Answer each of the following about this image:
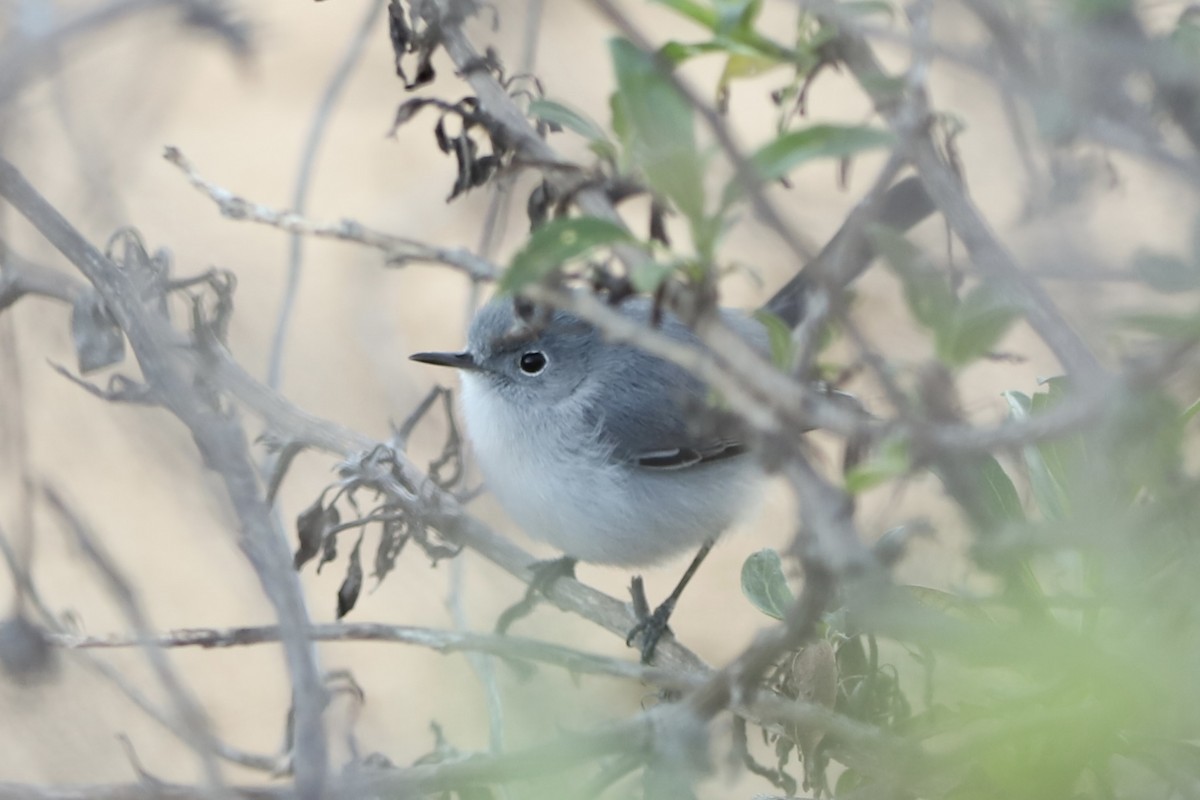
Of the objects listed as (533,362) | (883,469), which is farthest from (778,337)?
(533,362)

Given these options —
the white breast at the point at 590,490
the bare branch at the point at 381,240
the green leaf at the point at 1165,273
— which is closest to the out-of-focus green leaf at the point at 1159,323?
the green leaf at the point at 1165,273

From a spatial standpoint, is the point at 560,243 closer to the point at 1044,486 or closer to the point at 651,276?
the point at 651,276

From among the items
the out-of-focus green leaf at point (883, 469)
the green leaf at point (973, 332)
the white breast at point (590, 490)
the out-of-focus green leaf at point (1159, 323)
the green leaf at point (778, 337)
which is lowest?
the out-of-focus green leaf at point (883, 469)

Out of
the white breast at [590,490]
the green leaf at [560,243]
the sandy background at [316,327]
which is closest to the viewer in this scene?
the green leaf at [560,243]

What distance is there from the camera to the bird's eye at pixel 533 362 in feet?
11.1

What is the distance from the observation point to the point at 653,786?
125 centimetres

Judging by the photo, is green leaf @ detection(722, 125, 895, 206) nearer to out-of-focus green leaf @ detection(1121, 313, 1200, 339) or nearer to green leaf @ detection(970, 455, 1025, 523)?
out-of-focus green leaf @ detection(1121, 313, 1200, 339)

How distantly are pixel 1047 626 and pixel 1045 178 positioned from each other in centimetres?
91

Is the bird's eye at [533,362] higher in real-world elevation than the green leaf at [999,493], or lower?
Answer: higher

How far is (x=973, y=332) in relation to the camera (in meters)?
1.09

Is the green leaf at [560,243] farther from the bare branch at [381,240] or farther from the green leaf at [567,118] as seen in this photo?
the green leaf at [567,118]

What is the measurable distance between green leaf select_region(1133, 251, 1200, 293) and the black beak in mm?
2059

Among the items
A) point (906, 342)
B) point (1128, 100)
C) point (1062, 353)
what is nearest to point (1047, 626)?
point (1062, 353)

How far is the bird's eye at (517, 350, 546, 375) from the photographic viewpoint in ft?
11.1
